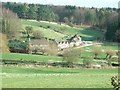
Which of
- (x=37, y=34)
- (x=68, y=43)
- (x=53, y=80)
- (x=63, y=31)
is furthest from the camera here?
(x=63, y=31)

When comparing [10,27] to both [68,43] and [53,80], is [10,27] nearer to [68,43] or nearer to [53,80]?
[68,43]

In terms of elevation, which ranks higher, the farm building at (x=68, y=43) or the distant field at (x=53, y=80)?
the farm building at (x=68, y=43)

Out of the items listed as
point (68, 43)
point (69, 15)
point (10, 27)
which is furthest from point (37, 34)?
point (69, 15)

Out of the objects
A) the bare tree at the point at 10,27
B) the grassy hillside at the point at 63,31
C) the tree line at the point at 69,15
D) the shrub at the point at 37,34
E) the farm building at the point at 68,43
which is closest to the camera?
the farm building at the point at 68,43

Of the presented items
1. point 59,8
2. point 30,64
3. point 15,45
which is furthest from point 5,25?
point 59,8

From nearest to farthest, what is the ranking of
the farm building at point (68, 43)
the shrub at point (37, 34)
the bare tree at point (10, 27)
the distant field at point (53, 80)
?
the distant field at point (53, 80)
the farm building at point (68, 43)
the bare tree at point (10, 27)
the shrub at point (37, 34)

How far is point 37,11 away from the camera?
99.4 m

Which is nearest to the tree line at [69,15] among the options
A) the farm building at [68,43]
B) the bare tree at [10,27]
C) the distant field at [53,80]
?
the farm building at [68,43]

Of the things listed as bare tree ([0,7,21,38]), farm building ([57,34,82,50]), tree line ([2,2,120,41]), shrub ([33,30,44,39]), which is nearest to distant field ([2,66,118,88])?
farm building ([57,34,82,50])

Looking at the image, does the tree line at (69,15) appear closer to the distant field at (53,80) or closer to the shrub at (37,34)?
the shrub at (37,34)

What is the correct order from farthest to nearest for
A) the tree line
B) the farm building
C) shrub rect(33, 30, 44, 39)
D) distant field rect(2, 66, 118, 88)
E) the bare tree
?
the tree line, shrub rect(33, 30, 44, 39), the bare tree, the farm building, distant field rect(2, 66, 118, 88)

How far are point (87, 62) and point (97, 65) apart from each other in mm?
Result: 1470

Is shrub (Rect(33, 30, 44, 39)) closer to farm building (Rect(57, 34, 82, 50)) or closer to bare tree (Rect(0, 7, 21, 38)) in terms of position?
bare tree (Rect(0, 7, 21, 38))

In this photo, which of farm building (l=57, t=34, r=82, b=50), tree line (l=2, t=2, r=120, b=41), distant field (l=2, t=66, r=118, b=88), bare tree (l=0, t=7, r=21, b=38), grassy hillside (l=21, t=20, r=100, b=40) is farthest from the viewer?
tree line (l=2, t=2, r=120, b=41)
